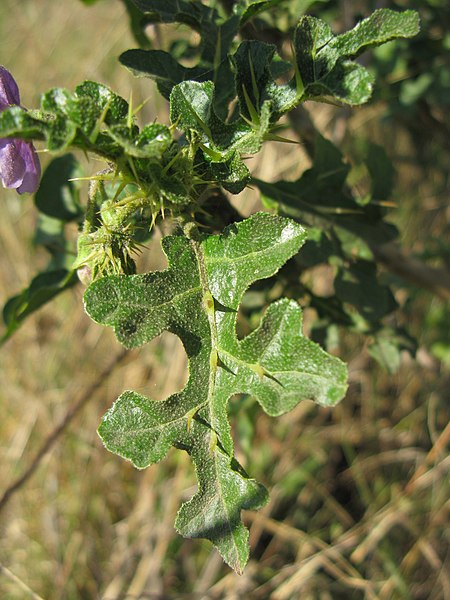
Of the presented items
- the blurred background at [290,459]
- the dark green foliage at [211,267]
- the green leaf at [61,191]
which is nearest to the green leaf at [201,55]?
the dark green foliage at [211,267]

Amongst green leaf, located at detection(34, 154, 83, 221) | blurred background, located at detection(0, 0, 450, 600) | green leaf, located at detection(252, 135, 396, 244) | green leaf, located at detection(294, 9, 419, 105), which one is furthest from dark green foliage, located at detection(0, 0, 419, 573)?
blurred background, located at detection(0, 0, 450, 600)

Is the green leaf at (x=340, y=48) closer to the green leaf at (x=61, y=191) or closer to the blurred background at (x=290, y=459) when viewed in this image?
the green leaf at (x=61, y=191)

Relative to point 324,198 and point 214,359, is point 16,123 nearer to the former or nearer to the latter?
point 214,359

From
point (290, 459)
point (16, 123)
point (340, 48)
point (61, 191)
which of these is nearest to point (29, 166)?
point (16, 123)

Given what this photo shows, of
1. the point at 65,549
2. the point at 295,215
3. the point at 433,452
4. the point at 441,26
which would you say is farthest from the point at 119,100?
the point at 65,549

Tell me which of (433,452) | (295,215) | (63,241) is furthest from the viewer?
(433,452)

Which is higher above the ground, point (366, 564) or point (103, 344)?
point (103, 344)

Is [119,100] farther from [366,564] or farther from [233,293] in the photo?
[366,564]
